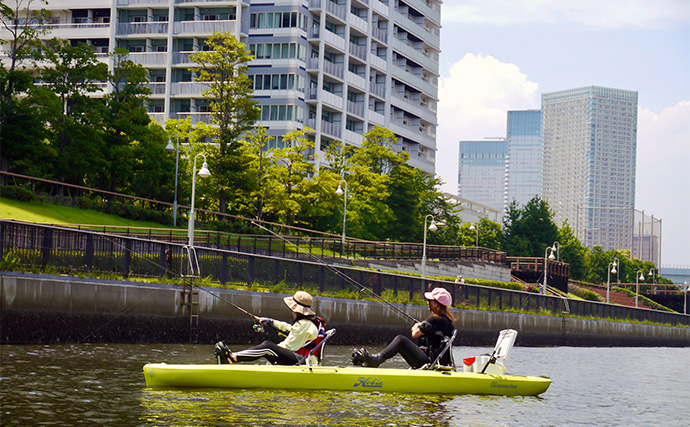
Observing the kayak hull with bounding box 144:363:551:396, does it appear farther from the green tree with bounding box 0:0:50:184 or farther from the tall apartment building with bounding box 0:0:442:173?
the tall apartment building with bounding box 0:0:442:173

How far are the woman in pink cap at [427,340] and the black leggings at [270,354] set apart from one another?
4.40ft

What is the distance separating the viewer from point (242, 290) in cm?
2914

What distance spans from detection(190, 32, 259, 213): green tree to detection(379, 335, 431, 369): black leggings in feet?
129

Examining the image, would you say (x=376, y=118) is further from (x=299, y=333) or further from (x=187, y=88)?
(x=299, y=333)

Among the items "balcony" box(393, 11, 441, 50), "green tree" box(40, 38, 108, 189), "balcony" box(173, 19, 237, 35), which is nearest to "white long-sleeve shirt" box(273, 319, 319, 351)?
"green tree" box(40, 38, 108, 189)

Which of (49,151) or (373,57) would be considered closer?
(49,151)

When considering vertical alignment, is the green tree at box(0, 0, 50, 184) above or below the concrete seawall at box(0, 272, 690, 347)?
above

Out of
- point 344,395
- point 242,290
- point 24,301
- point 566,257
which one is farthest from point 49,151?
point 566,257

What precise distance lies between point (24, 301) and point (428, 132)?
89.6 meters

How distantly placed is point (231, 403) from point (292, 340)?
7.34 feet

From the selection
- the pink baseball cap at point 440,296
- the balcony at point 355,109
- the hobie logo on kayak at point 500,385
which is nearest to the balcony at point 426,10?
the balcony at point 355,109

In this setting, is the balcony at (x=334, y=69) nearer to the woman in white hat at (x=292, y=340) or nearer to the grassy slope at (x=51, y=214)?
the grassy slope at (x=51, y=214)

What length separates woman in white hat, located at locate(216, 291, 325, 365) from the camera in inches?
640

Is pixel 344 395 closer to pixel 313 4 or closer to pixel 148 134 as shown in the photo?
pixel 148 134
